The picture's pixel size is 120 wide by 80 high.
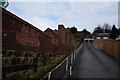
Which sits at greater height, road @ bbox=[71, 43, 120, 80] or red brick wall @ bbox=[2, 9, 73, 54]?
red brick wall @ bbox=[2, 9, 73, 54]

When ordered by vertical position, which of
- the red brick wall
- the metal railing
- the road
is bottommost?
the road

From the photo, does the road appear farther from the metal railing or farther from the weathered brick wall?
the weathered brick wall

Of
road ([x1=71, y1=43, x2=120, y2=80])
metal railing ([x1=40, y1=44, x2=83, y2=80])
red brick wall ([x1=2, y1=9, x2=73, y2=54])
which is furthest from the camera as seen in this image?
road ([x1=71, y1=43, x2=120, y2=80])

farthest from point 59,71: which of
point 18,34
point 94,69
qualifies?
point 18,34

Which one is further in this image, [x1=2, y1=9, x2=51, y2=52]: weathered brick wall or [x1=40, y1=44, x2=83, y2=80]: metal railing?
[x1=40, y1=44, x2=83, y2=80]: metal railing

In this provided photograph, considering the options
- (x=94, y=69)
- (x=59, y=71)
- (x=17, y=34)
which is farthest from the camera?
(x=94, y=69)

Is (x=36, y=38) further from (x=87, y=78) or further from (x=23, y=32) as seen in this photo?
(x=87, y=78)

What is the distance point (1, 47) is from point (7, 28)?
599 millimetres

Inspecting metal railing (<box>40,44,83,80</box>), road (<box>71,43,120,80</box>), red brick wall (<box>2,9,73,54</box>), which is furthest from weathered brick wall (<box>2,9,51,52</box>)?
road (<box>71,43,120,80</box>)

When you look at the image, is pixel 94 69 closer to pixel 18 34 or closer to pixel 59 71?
pixel 59 71

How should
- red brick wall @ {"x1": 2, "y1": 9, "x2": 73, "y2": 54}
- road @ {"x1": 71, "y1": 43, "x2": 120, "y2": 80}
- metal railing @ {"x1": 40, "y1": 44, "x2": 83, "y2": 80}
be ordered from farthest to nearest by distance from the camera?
road @ {"x1": 71, "y1": 43, "x2": 120, "y2": 80}
metal railing @ {"x1": 40, "y1": 44, "x2": 83, "y2": 80}
red brick wall @ {"x1": 2, "y1": 9, "x2": 73, "y2": 54}

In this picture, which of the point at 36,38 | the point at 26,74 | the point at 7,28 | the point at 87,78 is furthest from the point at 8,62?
the point at 87,78

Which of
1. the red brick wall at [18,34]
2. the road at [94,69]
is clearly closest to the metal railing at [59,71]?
the road at [94,69]

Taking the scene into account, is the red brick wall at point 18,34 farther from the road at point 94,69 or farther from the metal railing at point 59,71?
the road at point 94,69
